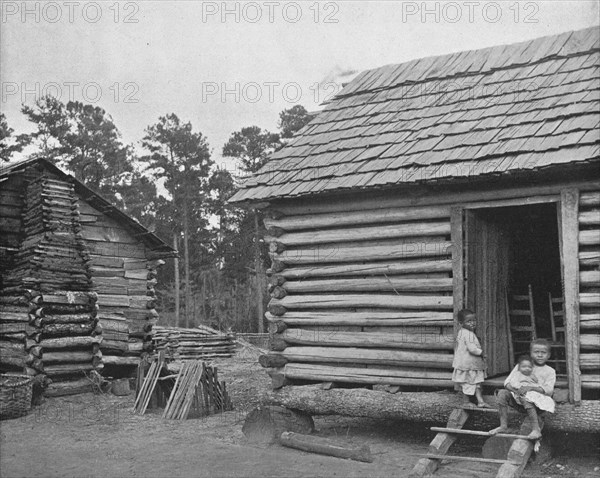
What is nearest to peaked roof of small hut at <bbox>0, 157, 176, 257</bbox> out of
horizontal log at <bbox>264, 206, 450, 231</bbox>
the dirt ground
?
the dirt ground

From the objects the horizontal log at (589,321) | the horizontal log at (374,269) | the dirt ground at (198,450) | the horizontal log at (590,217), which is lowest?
the dirt ground at (198,450)

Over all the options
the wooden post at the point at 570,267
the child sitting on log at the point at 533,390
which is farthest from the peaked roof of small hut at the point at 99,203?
the wooden post at the point at 570,267

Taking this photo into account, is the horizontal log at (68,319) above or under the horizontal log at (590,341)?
above

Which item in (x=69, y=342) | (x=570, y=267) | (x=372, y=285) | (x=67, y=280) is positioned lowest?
(x=69, y=342)

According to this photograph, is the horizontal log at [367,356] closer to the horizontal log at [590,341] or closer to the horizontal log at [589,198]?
the horizontal log at [590,341]

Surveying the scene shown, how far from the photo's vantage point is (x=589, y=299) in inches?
285

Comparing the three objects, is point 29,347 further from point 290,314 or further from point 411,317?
point 411,317

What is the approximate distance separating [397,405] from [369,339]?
95 centimetres

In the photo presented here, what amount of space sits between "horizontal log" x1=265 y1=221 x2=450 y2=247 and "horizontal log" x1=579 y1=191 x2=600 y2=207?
165 centimetres

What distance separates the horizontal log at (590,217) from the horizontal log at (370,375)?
97.9 inches

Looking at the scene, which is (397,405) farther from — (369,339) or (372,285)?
(372,285)

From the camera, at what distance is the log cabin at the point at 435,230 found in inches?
290

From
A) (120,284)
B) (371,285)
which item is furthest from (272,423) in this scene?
(120,284)

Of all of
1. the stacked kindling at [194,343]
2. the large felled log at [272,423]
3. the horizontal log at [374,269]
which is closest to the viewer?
the horizontal log at [374,269]
